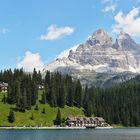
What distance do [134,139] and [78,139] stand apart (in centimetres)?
1808

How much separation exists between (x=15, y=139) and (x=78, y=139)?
18573mm

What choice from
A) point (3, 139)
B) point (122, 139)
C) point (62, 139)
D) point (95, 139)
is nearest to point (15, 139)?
point (3, 139)

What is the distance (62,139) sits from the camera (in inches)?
4919

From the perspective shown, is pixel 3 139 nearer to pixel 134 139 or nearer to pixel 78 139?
pixel 78 139

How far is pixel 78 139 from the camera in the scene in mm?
125438

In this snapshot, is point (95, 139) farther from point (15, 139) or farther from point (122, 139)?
point (15, 139)

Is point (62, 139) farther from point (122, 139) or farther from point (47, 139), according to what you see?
point (122, 139)

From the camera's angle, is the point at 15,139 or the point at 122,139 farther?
the point at 122,139

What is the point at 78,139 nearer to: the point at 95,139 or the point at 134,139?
the point at 95,139

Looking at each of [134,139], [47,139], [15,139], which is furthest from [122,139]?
[15,139]

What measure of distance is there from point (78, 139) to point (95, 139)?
5.04 m

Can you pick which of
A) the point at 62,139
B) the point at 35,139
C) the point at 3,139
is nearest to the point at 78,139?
the point at 62,139

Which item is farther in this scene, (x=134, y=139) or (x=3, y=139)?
(x=134, y=139)

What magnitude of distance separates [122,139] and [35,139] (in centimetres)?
2682
